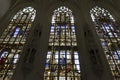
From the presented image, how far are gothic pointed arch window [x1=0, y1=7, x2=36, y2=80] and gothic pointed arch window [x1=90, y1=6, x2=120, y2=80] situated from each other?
16.0 ft

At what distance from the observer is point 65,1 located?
1612 cm

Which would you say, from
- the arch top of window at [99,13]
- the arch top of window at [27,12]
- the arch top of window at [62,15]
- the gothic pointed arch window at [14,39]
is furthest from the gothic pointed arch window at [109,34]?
the gothic pointed arch window at [14,39]

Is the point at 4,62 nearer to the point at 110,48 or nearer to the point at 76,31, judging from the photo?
the point at 76,31

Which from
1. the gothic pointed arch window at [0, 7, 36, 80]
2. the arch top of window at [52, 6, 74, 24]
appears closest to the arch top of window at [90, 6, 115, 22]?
the arch top of window at [52, 6, 74, 24]

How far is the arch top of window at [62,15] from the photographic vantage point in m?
14.3

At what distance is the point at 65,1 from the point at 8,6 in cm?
463

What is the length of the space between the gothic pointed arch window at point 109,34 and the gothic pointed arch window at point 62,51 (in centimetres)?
177

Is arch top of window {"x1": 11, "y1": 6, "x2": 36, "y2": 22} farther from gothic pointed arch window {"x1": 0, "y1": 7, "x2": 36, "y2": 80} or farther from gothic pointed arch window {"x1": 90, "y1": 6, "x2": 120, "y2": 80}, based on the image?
gothic pointed arch window {"x1": 90, "y1": 6, "x2": 120, "y2": 80}

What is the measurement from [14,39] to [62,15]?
4.38 metres

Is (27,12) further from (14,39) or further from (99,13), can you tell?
(99,13)

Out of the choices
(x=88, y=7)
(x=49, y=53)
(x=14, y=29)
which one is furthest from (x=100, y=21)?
(x=14, y=29)

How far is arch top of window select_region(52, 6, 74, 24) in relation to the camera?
46.8 ft

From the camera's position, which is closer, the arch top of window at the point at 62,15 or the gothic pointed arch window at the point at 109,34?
the gothic pointed arch window at the point at 109,34

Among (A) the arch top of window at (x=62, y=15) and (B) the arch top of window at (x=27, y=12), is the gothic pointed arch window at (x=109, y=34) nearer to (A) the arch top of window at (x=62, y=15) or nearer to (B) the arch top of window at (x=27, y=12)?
(A) the arch top of window at (x=62, y=15)
